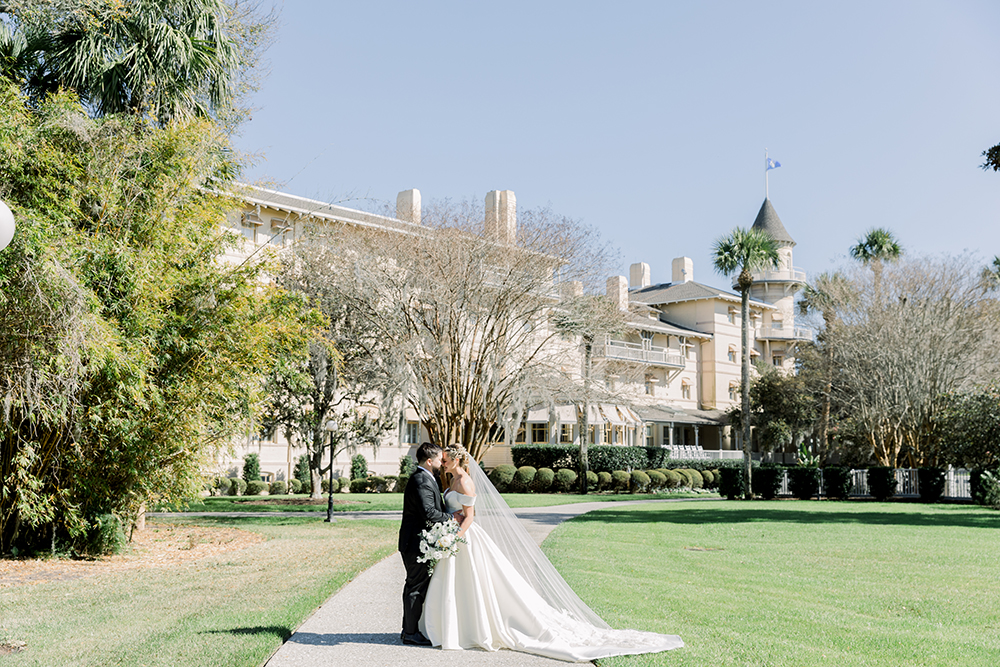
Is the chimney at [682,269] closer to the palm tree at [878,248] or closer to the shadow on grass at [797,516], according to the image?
the palm tree at [878,248]

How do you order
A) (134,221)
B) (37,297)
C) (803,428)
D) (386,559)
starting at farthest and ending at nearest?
(803,428), (134,221), (386,559), (37,297)

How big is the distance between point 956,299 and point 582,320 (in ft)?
61.2

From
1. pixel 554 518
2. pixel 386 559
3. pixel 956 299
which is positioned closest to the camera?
pixel 386 559

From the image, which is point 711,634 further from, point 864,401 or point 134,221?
point 864,401

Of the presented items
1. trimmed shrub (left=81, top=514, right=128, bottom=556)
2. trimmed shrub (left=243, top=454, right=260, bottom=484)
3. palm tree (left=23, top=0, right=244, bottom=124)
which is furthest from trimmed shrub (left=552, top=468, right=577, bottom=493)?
trimmed shrub (left=81, top=514, right=128, bottom=556)

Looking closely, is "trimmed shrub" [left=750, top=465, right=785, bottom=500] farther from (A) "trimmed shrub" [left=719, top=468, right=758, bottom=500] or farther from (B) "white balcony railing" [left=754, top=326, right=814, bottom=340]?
(B) "white balcony railing" [left=754, top=326, right=814, bottom=340]

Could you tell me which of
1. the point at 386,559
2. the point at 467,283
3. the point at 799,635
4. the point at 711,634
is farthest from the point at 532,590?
the point at 467,283

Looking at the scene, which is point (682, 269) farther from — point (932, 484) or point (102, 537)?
point (102, 537)

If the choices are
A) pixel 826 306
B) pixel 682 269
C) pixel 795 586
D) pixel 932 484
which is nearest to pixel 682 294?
pixel 682 269

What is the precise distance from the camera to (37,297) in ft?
35.8

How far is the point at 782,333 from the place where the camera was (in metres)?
66.9

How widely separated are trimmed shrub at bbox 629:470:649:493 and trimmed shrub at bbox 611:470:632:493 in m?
0.21

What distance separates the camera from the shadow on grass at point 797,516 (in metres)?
21.6

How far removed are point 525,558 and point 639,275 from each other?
65.2 metres
